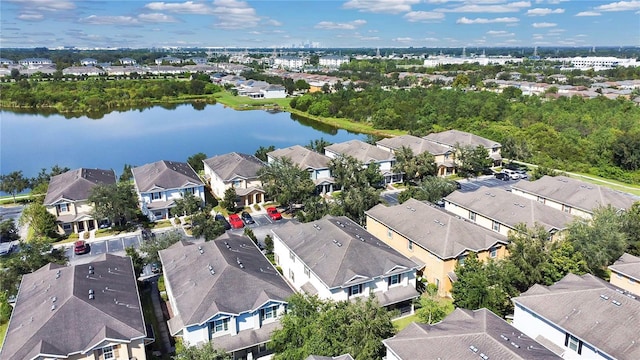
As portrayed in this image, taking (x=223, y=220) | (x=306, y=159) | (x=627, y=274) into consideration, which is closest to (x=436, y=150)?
(x=306, y=159)

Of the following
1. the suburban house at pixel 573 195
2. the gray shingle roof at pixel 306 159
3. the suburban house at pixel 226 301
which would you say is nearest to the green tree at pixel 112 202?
the suburban house at pixel 226 301

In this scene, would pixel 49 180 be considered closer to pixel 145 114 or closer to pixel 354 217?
pixel 354 217

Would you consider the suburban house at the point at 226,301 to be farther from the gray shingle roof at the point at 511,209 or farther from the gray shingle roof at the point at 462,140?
the gray shingle roof at the point at 462,140

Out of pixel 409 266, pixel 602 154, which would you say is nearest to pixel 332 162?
pixel 409 266

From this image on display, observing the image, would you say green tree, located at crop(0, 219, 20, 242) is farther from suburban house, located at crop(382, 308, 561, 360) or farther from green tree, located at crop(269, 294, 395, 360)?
suburban house, located at crop(382, 308, 561, 360)

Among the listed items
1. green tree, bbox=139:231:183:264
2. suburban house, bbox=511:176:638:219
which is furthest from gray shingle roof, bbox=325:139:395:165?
green tree, bbox=139:231:183:264

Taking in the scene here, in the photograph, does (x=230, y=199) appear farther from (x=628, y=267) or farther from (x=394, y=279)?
(x=628, y=267)
